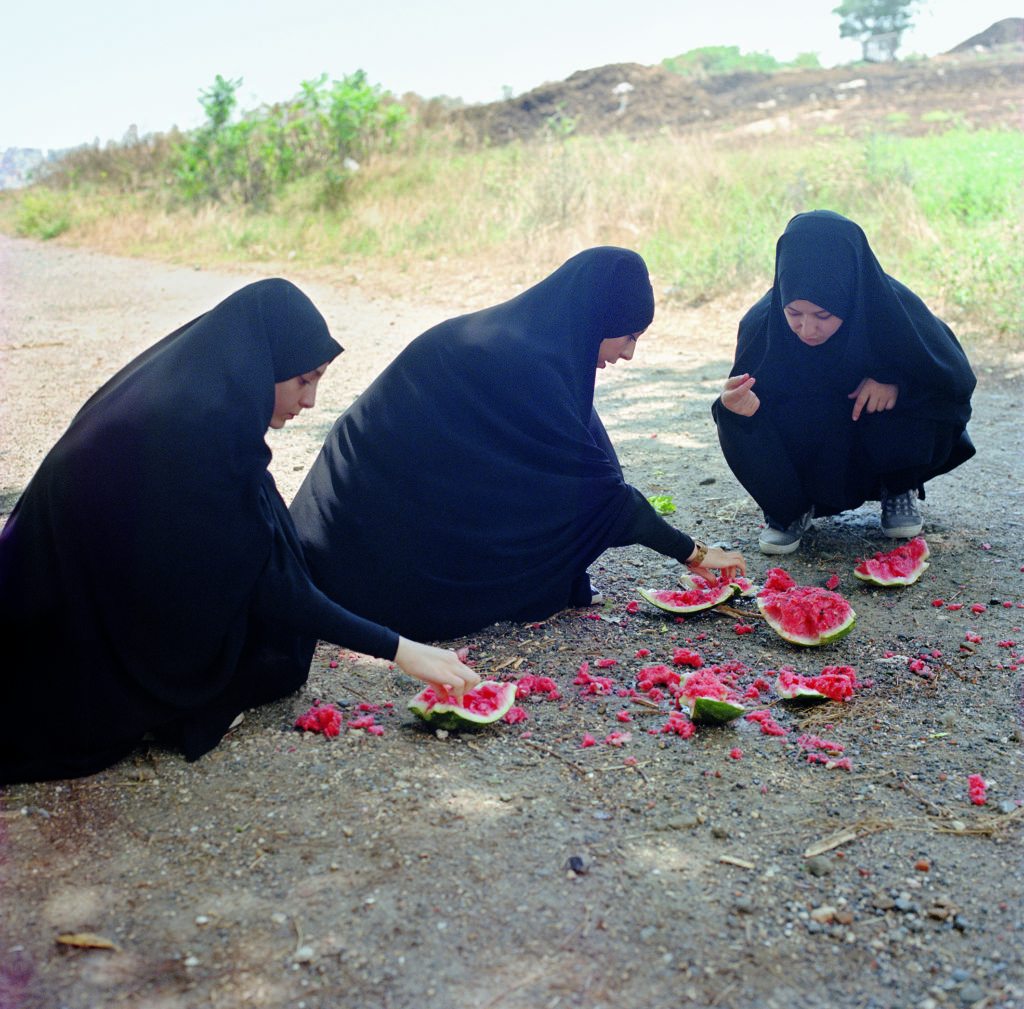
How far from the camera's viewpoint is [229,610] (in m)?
2.86

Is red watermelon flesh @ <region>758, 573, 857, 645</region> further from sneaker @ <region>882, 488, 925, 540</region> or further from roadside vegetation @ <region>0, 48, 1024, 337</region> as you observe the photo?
roadside vegetation @ <region>0, 48, 1024, 337</region>

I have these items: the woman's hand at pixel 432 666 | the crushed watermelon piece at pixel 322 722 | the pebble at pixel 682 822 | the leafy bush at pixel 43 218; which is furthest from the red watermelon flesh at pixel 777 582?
the leafy bush at pixel 43 218

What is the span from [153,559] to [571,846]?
4.75ft

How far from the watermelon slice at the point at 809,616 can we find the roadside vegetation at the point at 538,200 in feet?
19.3

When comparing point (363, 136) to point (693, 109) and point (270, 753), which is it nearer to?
point (693, 109)

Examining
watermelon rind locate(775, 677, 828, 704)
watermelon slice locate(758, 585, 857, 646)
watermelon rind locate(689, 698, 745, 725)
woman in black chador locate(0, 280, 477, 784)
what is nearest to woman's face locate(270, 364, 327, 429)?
woman in black chador locate(0, 280, 477, 784)

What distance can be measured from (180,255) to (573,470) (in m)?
14.5

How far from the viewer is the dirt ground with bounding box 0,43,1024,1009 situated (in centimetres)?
209

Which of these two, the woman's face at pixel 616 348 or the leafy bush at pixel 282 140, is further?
the leafy bush at pixel 282 140

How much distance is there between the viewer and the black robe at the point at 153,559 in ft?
8.82

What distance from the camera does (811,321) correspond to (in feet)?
14.2

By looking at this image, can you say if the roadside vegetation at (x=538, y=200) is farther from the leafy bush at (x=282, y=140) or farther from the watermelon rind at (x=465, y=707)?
the watermelon rind at (x=465, y=707)

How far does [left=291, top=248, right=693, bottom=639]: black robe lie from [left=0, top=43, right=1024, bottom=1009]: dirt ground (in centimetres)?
31

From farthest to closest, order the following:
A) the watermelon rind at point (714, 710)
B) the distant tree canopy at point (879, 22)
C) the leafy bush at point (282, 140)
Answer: the distant tree canopy at point (879, 22)
the leafy bush at point (282, 140)
the watermelon rind at point (714, 710)
